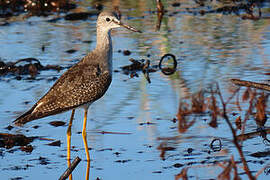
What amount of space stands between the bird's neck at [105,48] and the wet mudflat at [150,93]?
67 cm

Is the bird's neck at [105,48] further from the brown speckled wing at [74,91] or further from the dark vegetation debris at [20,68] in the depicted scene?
the dark vegetation debris at [20,68]

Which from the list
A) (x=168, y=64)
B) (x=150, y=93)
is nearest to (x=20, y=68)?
(x=168, y=64)

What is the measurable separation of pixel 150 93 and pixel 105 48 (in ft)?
4.11

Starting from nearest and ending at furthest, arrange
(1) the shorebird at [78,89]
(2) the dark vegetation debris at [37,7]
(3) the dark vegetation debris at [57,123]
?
(1) the shorebird at [78,89]
(3) the dark vegetation debris at [57,123]
(2) the dark vegetation debris at [37,7]

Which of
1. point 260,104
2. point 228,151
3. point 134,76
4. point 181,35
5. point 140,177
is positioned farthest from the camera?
point 181,35

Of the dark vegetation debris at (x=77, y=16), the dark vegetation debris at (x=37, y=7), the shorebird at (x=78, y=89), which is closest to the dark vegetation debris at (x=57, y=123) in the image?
the shorebird at (x=78, y=89)

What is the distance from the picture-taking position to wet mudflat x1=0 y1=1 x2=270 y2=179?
6352 mm

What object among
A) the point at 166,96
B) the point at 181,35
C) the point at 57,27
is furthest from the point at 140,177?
the point at 57,27

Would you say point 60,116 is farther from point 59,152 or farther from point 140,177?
point 140,177

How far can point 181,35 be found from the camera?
12.0 metres

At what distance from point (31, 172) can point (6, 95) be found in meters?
2.74

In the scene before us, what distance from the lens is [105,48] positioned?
25.4ft

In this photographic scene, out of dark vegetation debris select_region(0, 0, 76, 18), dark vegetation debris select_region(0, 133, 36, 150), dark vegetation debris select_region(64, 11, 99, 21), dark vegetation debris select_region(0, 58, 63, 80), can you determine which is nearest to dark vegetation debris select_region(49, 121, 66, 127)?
dark vegetation debris select_region(0, 133, 36, 150)

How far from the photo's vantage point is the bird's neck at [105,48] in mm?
7598
